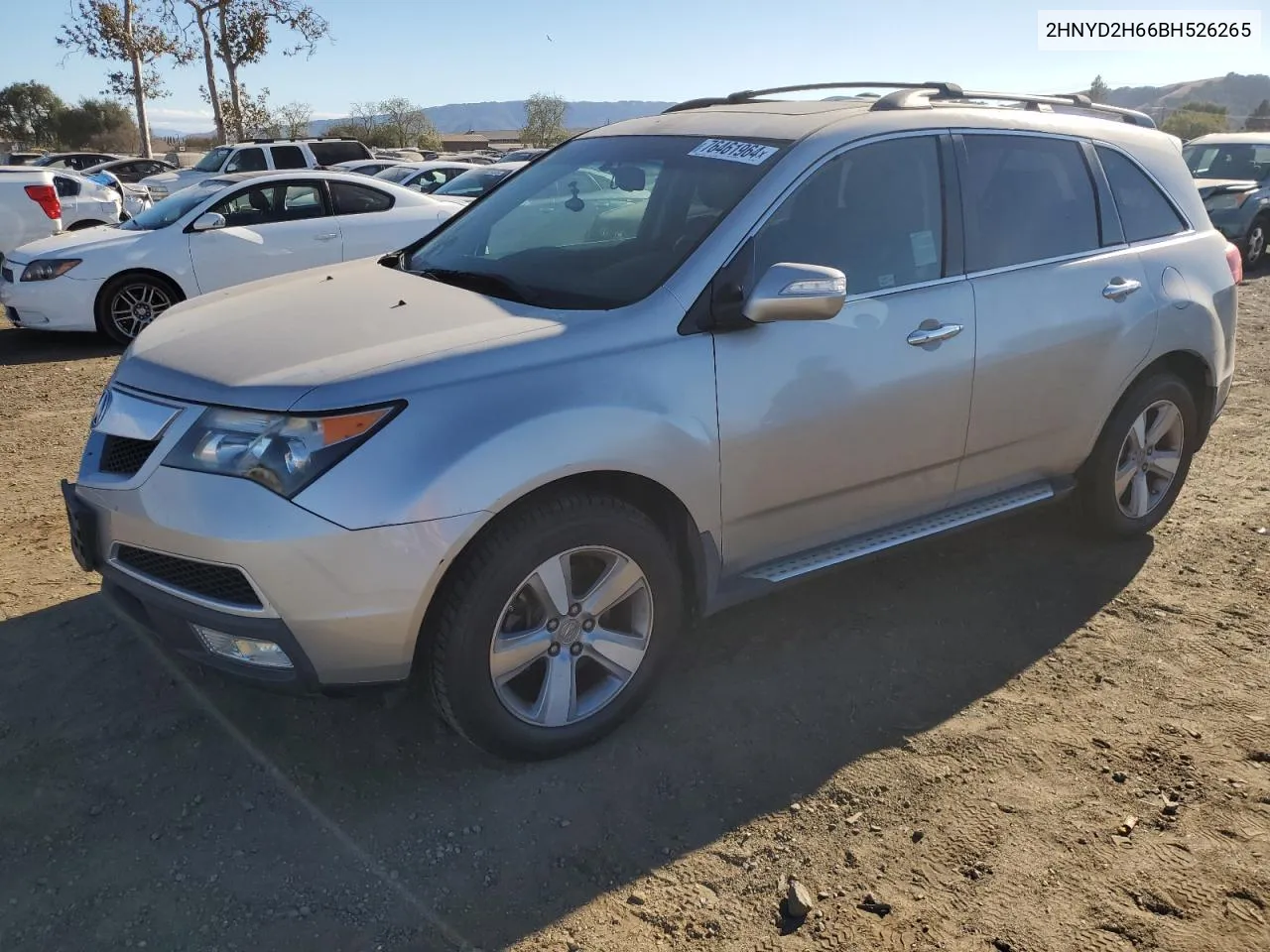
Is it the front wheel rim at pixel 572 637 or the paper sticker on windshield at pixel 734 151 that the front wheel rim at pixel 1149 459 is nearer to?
the paper sticker on windshield at pixel 734 151

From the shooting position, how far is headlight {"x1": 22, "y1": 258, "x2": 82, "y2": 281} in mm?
8320

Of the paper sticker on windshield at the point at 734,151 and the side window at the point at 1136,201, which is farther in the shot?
the side window at the point at 1136,201

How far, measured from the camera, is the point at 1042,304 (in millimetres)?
3766

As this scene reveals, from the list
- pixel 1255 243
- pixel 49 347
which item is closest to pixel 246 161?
pixel 49 347

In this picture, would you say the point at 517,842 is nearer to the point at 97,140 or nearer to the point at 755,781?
the point at 755,781

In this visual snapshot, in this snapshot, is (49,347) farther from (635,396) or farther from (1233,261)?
(1233,261)

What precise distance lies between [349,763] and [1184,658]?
2.94 m

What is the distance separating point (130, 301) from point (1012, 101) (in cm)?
731

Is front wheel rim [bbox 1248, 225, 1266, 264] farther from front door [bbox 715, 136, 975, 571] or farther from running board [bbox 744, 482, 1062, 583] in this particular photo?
front door [bbox 715, 136, 975, 571]

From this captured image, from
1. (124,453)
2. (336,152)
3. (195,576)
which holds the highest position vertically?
(336,152)

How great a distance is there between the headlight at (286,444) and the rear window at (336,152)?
19.4 meters

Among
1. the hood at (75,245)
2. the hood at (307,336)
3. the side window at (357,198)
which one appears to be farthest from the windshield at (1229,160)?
the hood at (307,336)

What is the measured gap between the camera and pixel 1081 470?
4316 millimetres

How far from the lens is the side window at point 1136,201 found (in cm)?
416
